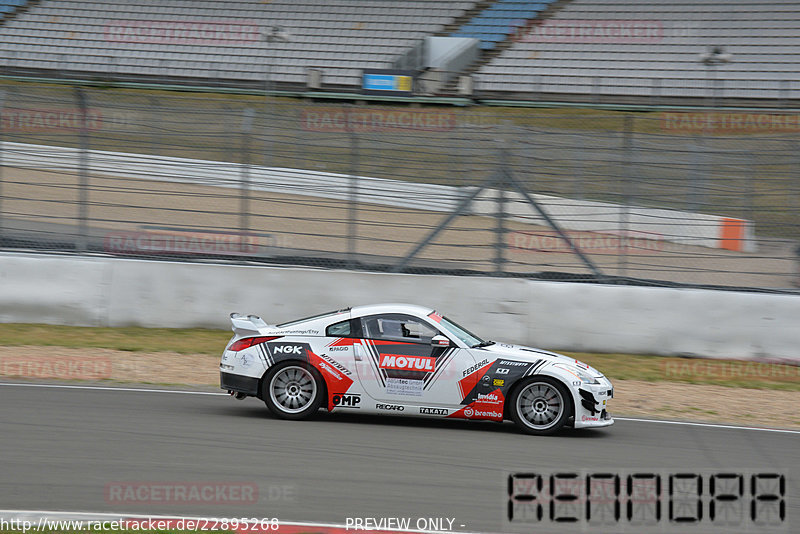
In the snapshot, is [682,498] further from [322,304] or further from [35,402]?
[322,304]

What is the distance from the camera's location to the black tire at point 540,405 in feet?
26.2

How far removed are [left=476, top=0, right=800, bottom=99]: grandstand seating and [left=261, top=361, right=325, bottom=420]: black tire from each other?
69.2ft

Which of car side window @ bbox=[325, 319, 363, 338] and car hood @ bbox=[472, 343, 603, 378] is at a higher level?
car side window @ bbox=[325, 319, 363, 338]

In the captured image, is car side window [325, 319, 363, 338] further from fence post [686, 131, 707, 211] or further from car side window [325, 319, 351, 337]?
fence post [686, 131, 707, 211]

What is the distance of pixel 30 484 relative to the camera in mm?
5977

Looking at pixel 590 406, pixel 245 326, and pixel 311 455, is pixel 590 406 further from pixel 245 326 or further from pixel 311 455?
pixel 245 326

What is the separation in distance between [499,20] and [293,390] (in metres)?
25.3

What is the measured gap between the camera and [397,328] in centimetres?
834

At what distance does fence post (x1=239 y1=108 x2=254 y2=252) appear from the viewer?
501 inches

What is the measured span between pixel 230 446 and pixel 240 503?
4.50 ft

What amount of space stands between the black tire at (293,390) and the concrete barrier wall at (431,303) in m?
4.28

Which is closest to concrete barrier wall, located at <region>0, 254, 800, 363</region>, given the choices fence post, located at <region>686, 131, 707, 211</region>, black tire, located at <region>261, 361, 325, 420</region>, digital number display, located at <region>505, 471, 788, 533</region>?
fence post, located at <region>686, 131, 707, 211</region>

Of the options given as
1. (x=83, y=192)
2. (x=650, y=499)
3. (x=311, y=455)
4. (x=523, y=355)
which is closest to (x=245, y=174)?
(x=83, y=192)

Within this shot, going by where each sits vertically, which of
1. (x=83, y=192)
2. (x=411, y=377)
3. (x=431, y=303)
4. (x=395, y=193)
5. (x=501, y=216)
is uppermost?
(x=395, y=193)
